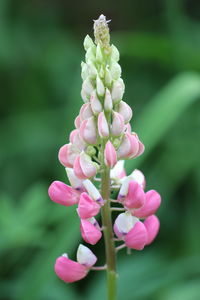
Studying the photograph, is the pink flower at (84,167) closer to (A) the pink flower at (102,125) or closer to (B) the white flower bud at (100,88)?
(A) the pink flower at (102,125)

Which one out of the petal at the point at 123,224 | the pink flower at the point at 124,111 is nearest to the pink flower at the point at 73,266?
the petal at the point at 123,224

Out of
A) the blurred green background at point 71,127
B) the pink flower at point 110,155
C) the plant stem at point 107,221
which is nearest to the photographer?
the pink flower at point 110,155

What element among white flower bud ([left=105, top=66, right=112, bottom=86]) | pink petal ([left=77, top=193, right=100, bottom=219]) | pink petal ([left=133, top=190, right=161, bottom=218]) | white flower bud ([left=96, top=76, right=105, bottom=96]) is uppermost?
white flower bud ([left=105, top=66, right=112, bottom=86])

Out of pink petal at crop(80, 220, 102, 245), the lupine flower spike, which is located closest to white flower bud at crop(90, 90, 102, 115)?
the lupine flower spike

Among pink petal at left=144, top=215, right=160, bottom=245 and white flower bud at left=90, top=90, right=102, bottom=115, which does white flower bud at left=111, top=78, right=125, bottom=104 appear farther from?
pink petal at left=144, top=215, right=160, bottom=245

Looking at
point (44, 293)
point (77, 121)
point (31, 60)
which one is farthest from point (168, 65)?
point (77, 121)

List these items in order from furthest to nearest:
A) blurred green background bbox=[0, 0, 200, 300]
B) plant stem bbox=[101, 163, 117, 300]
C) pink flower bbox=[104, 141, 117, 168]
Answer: blurred green background bbox=[0, 0, 200, 300], plant stem bbox=[101, 163, 117, 300], pink flower bbox=[104, 141, 117, 168]
